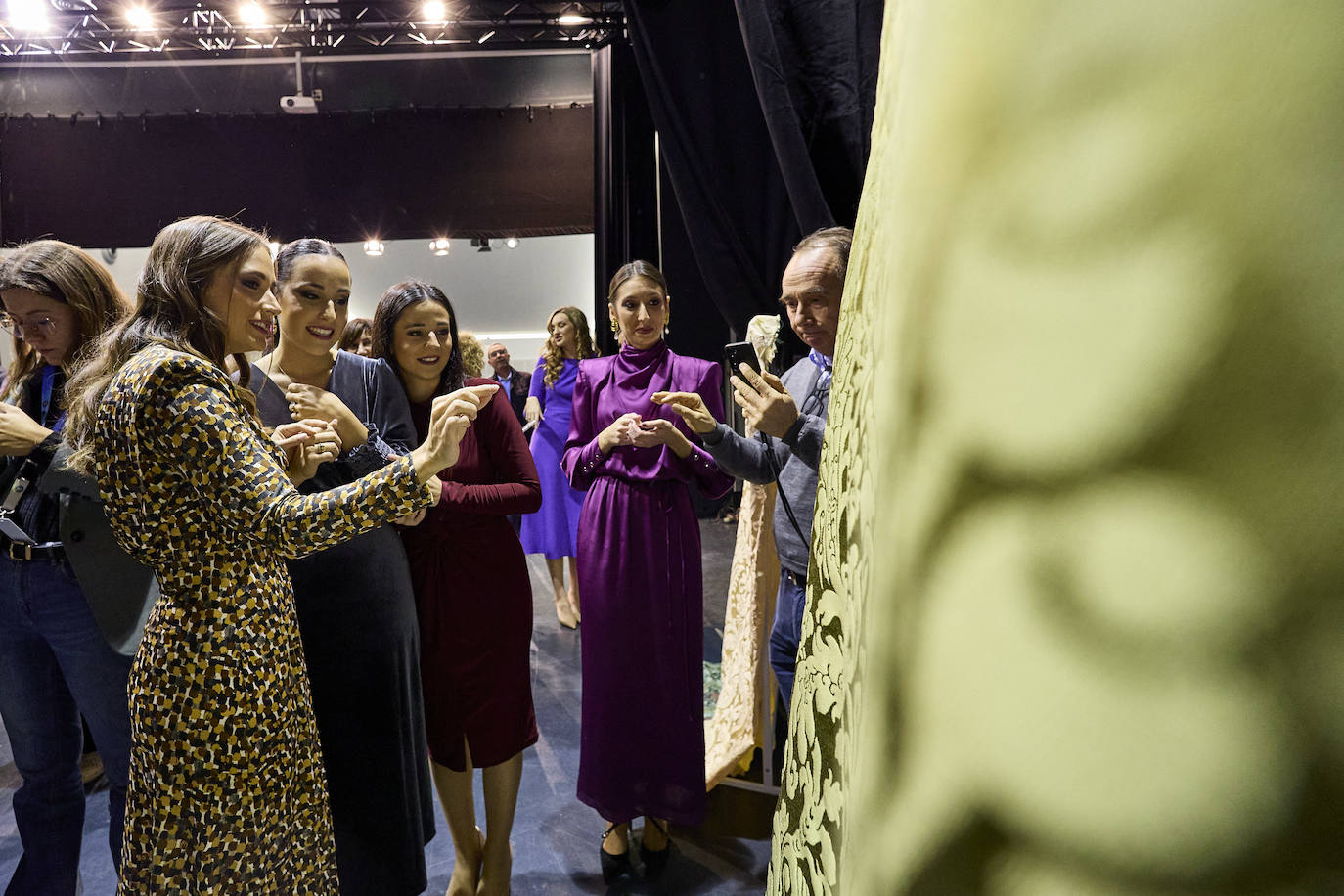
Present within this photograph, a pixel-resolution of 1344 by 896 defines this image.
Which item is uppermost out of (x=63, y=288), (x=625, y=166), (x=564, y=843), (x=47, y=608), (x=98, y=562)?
(x=625, y=166)

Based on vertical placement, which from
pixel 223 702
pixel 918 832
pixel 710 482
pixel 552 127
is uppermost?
pixel 552 127

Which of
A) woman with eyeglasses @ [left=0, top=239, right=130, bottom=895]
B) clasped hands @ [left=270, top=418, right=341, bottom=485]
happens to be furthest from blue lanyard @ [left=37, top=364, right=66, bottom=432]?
clasped hands @ [left=270, top=418, right=341, bottom=485]

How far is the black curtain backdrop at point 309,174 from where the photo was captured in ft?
18.0

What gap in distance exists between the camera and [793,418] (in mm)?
1344

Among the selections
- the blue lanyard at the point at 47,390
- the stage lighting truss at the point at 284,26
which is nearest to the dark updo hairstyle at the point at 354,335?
the blue lanyard at the point at 47,390

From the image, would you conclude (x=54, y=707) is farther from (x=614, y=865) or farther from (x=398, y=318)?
(x=614, y=865)

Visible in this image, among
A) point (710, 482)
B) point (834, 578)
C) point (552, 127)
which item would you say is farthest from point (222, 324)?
point (552, 127)

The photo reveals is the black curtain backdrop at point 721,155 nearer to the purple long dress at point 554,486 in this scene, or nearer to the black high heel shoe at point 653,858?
the black high heel shoe at point 653,858

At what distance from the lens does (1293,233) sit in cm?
6

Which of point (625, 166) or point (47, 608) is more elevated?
point (625, 166)

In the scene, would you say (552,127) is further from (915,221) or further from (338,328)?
(915,221)

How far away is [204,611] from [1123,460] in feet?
3.88

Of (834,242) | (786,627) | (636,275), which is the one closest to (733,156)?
(636,275)

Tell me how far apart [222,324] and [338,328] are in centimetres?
32
